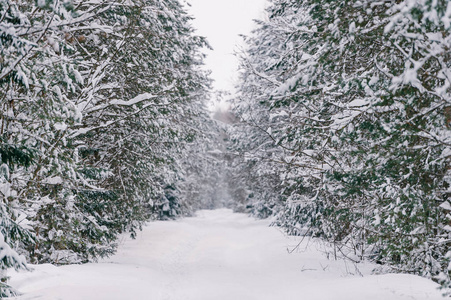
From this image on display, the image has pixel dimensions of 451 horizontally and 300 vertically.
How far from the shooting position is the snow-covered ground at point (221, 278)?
614cm

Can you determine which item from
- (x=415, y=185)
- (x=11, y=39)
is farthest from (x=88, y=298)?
(x=415, y=185)

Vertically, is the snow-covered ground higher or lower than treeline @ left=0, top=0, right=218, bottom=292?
lower

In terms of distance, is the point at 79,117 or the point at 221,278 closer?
the point at 79,117

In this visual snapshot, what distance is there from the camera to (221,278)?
9703 mm

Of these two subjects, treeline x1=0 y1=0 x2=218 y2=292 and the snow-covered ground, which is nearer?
treeline x1=0 y1=0 x2=218 y2=292

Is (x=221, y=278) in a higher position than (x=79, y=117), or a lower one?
lower

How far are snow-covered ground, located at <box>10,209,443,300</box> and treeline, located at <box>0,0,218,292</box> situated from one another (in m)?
0.85

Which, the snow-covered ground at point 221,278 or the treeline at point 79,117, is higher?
the treeline at point 79,117

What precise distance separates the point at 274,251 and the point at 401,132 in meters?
9.30

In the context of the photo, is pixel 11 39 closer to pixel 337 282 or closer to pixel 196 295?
pixel 196 295

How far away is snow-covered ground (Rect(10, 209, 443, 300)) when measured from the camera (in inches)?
242

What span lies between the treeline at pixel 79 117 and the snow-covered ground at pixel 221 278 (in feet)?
2.78

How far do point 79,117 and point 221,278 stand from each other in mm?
6085

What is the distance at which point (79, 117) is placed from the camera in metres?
5.53
